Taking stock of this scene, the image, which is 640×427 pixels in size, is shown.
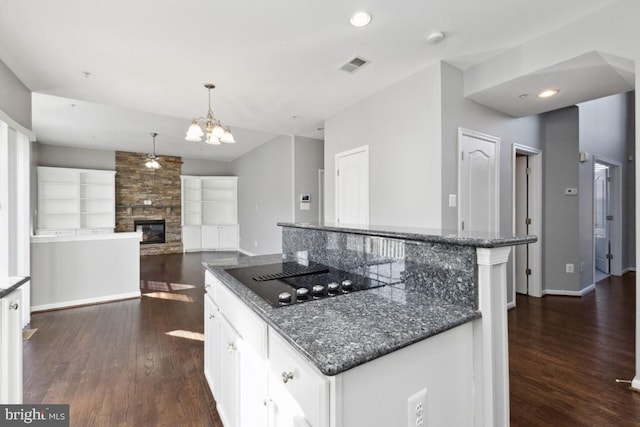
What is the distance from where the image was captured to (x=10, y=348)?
1321mm

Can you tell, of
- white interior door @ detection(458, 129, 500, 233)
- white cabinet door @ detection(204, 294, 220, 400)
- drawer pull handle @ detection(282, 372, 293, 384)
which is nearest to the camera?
drawer pull handle @ detection(282, 372, 293, 384)

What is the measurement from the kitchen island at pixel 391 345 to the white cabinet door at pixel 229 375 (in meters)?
0.01

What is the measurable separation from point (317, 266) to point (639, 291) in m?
2.13

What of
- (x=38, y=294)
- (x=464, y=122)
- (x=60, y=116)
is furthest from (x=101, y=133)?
(x=464, y=122)

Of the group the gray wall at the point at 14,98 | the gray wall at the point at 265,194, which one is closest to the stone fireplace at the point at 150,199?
the gray wall at the point at 265,194

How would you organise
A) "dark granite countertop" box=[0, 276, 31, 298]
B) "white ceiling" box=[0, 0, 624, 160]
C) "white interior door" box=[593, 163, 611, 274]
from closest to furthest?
"dark granite countertop" box=[0, 276, 31, 298]
"white ceiling" box=[0, 0, 624, 160]
"white interior door" box=[593, 163, 611, 274]

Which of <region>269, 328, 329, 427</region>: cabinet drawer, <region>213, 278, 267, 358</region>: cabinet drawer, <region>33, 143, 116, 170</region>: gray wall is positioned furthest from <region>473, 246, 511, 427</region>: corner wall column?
<region>33, 143, 116, 170</region>: gray wall

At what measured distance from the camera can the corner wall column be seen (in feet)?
3.43

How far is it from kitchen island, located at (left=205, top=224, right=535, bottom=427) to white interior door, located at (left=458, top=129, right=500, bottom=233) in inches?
75.0

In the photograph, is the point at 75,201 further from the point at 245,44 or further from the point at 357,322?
the point at 357,322

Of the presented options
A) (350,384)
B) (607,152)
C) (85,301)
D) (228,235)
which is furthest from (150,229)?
(607,152)

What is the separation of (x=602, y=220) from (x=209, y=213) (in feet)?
30.4

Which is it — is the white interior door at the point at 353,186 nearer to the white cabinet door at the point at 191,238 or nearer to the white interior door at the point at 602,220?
the white interior door at the point at 602,220

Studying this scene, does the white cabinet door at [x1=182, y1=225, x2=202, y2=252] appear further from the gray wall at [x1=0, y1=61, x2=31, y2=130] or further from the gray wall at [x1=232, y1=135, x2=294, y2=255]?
the gray wall at [x1=0, y1=61, x2=31, y2=130]
